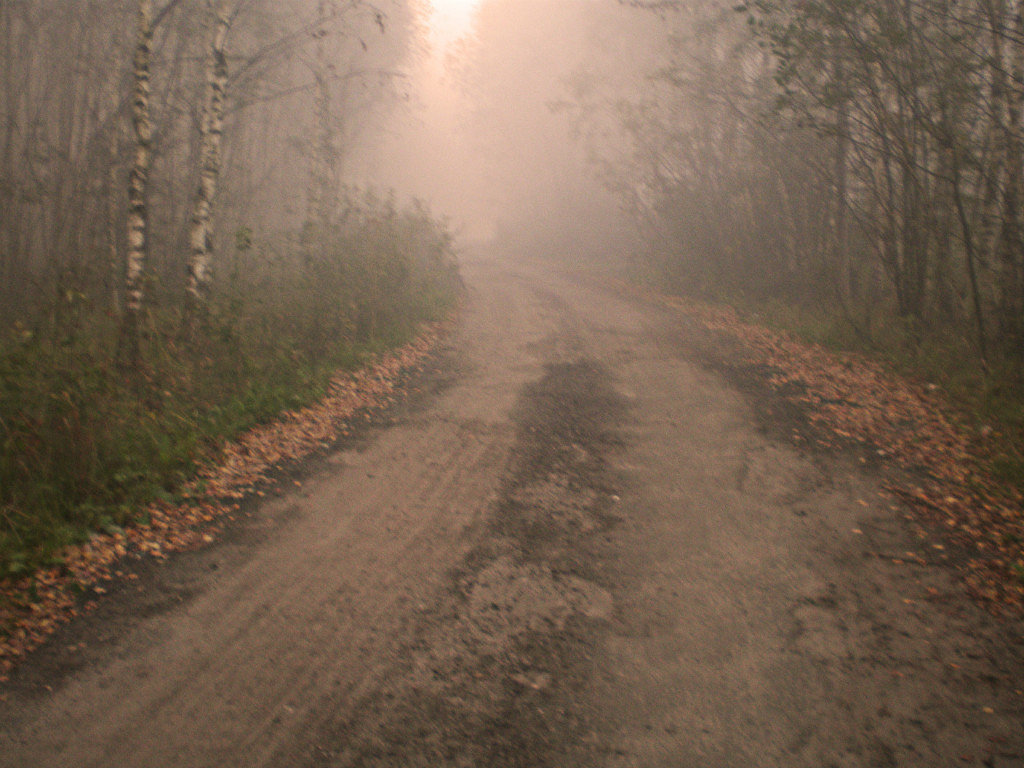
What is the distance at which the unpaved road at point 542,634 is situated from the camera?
313 cm

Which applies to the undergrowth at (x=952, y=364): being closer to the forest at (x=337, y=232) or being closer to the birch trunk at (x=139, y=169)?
the forest at (x=337, y=232)

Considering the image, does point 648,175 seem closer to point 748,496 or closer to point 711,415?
point 711,415

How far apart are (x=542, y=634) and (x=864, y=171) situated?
12.1m

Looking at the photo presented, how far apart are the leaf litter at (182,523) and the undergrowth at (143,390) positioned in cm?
13

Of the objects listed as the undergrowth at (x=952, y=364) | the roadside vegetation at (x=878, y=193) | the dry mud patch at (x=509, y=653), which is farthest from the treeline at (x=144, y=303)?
the roadside vegetation at (x=878, y=193)

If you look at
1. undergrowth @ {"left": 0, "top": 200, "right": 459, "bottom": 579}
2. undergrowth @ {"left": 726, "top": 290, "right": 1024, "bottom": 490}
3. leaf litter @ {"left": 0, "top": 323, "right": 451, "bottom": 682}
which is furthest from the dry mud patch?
undergrowth @ {"left": 726, "top": 290, "right": 1024, "bottom": 490}

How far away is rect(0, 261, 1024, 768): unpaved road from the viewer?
123 inches

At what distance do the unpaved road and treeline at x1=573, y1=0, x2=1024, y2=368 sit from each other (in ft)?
18.4

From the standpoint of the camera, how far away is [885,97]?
36.8 feet

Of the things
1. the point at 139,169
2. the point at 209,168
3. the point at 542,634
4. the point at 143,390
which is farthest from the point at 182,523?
the point at 209,168

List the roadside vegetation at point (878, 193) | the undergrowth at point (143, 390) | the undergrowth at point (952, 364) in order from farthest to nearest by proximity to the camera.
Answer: the roadside vegetation at point (878, 193), the undergrowth at point (952, 364), the undergrowth at point (143, 390)

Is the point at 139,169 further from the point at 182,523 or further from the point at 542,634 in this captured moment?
the point at 542,634

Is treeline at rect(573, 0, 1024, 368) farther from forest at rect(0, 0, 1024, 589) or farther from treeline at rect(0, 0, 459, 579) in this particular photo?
treeline at rect(0, 0, 459, 579)

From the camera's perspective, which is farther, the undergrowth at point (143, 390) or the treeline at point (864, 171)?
the treeline at point (864, 171)
